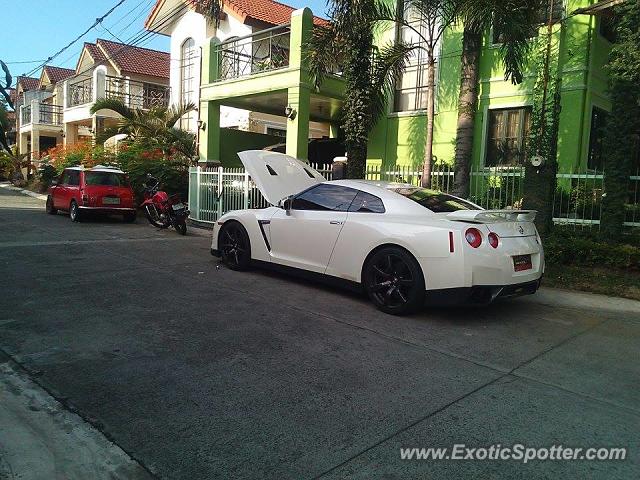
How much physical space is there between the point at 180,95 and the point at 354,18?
15.0m

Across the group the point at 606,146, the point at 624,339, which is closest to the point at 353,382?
the point at 624,339

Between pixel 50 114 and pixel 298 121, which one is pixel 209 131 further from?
pixel 50 114

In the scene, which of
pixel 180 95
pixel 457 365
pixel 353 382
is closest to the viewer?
pixel 353 382

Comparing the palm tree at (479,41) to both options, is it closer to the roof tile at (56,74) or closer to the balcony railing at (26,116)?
the balcony railing at (26,116)

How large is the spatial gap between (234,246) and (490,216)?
402 centimetres

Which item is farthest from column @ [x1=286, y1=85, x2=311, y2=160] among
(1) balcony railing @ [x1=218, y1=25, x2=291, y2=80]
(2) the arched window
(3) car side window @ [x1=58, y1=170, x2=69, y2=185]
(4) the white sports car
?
(2) the arched window

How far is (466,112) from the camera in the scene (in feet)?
35.3

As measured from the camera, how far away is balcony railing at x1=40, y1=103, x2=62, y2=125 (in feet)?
116

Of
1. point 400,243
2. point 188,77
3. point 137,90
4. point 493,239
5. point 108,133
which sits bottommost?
point 400,243

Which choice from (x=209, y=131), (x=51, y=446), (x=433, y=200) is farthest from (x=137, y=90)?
(x=51, y=446)

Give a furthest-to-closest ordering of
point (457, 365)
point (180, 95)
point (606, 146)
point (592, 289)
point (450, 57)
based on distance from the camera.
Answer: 1. point (180, 95)
2. point (450, 57)
3. point (606, 146)
4. point (592, 289)
5. point (457, 365)

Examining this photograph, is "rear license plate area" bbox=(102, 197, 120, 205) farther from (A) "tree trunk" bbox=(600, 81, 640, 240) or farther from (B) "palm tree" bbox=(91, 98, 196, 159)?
(A) "tree trunk" bbox=(600, 81, 640, 240)

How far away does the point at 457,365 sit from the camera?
4410 mm

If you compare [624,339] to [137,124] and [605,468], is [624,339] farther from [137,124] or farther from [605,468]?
[137,124]
